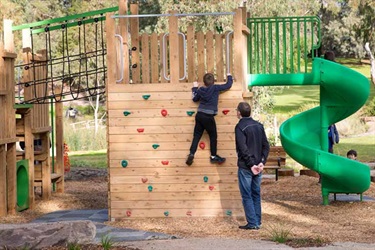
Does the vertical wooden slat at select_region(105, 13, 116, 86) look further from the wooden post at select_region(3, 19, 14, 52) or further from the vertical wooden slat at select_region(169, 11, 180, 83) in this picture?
the wooden post at select_region(3, 19, 14, 52)

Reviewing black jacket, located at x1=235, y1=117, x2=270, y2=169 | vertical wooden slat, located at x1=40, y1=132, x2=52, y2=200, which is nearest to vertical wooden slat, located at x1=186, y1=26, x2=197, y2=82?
black jacket, located at x1=235, y1=117, x2=270, y2=169

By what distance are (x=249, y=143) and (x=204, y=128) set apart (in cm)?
108

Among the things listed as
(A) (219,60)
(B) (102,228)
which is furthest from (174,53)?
(B) (102,228)

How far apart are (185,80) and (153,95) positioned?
510 millimetres

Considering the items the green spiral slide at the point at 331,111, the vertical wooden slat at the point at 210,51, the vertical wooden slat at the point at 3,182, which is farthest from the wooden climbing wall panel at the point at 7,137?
the green spiral slide at the point at 331,111

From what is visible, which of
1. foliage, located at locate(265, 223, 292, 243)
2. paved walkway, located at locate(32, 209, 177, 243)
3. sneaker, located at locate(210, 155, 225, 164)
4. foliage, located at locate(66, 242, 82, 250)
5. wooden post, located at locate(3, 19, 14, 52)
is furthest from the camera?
wooden post, located at locate(3, 19, 14, 52)

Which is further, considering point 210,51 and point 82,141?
point 82,141

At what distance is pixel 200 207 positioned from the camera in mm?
11719

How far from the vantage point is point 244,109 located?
419 inches

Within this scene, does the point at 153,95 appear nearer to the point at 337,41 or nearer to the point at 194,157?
the point at 194,157

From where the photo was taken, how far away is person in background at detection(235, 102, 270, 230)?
10555 mm

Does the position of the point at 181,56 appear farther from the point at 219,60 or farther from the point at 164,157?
the point at 164,157

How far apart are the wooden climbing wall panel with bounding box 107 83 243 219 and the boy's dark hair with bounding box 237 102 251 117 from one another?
3.08 ft

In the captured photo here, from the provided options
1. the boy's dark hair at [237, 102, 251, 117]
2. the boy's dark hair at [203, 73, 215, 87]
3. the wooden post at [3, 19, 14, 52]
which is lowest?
the boy's dark hair at [237, 102, 251, 117]
